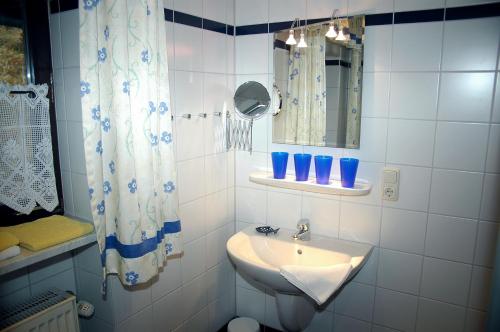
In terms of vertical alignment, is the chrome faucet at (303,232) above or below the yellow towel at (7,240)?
below

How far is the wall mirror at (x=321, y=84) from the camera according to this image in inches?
66.7

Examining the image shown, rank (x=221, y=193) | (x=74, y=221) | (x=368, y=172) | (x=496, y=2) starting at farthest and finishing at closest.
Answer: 1. (x=221, y=193)
2. (x=368, y=172)
3. (x=74, y=221)
4. (x=496, y=2)

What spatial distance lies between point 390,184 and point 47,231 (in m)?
1.50

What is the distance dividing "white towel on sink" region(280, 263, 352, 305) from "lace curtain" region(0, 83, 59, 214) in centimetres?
104

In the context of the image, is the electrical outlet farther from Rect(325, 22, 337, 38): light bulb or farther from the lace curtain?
the lace curtain

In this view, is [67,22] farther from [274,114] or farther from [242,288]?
[242,288]

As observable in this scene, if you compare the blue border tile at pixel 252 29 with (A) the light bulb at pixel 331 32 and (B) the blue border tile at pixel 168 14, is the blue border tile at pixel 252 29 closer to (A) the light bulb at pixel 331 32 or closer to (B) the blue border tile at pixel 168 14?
(A) the light bulb at pixel 331 32

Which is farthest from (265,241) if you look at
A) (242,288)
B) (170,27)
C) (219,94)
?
(170,27)

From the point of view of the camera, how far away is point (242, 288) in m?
2.27

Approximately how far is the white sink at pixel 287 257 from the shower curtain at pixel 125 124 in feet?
1.43

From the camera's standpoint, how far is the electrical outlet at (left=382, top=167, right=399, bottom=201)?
1664 millimetres

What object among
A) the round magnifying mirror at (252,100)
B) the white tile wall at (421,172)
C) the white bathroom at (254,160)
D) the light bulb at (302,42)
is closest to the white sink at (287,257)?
the white bathroom at (254,160)

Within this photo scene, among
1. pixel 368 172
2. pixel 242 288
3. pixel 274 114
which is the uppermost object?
pixel 274 114

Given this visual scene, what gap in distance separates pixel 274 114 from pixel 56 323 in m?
1.39
